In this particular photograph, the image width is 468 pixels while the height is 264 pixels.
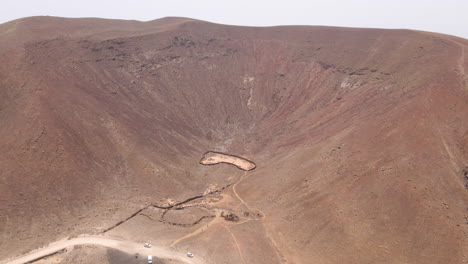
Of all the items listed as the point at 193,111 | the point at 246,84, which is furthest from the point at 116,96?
the point at 246,84

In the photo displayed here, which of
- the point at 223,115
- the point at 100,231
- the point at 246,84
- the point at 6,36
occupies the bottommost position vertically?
the point at 100,231

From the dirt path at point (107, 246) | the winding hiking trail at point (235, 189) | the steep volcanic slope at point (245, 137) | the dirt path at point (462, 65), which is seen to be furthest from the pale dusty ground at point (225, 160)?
the dirt path at point (462, 65)

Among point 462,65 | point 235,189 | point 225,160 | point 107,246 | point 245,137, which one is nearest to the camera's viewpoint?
point 107,246

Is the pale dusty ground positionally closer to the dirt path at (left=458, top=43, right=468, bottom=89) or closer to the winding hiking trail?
the winding hiking trail

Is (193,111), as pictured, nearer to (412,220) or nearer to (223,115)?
(223,115)

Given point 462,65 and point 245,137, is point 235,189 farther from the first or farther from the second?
point 462,65

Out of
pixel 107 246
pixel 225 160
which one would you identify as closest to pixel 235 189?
pixel 225 160
